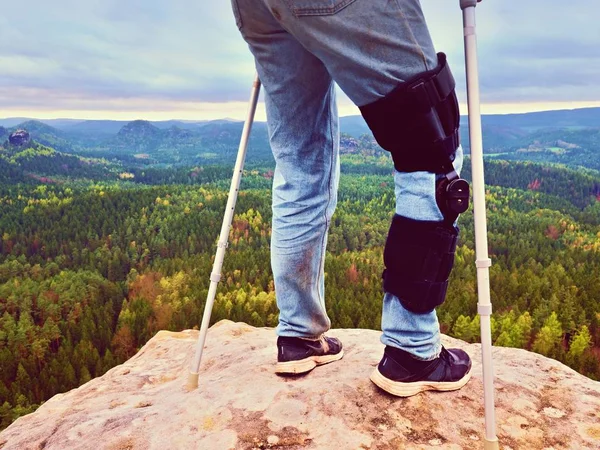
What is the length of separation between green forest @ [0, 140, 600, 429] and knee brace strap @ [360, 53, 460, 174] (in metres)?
3.06

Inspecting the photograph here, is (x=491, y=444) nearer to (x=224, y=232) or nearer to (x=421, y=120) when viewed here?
(x=421, y=120)

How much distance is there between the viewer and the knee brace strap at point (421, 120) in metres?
3.07

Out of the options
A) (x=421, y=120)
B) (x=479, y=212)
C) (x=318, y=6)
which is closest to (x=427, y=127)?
(x=421, y=120)

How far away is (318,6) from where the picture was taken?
2824mm

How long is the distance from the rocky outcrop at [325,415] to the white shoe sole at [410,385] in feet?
0.20

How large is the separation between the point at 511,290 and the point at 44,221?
103947mm

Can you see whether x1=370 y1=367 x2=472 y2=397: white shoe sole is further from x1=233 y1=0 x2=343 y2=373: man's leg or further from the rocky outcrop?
x1=233 y1=0 x2=343 y2=373: man's leg

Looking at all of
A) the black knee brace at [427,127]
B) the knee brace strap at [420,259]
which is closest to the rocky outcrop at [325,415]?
the knee brace strap at [420,259]

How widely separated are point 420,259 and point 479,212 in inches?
19.7

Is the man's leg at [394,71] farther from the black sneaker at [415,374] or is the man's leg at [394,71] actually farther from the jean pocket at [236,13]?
the jean pocket at [236,13]

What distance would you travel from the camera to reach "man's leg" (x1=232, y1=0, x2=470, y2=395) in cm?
286

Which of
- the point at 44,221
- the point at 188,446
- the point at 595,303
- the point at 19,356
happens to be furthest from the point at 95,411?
the point at 44,221

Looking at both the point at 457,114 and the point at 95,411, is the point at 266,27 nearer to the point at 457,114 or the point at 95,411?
the point at 457,114

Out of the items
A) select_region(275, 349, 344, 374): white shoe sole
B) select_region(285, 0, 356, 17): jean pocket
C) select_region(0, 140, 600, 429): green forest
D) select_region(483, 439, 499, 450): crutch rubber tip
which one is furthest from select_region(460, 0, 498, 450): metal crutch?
select_region(0, 140, 600, 429): green forest
